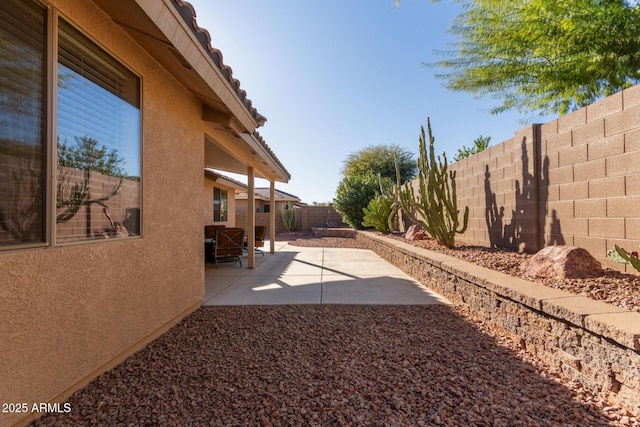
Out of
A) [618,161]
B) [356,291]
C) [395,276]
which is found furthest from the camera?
[395,276]

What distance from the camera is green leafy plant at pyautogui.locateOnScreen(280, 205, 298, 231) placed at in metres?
20.8

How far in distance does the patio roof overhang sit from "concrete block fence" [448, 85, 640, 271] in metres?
4.89

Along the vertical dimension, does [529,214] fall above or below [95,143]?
below

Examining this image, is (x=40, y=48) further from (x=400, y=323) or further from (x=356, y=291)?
(x=356, y=291)

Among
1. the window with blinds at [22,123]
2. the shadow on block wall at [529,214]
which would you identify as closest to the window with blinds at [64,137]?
the window with blinds at [22,123]

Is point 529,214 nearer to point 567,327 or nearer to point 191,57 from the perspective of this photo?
point 567,327

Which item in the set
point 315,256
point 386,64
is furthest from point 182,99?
point 386,64

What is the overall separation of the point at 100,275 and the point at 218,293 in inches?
119

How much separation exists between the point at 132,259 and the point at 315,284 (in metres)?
3.68

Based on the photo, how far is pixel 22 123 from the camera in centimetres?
203

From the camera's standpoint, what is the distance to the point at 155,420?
2115 mm

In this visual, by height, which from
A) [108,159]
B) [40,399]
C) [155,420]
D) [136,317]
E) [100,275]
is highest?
[108,159]

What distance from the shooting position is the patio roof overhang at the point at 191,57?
2514 millimetres

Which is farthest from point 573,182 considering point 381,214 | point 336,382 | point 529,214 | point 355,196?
point 355,196
